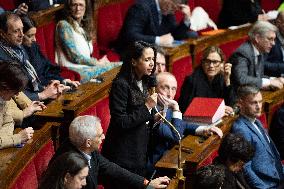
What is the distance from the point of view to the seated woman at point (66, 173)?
1.38 meters

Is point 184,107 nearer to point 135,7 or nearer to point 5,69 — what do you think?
point 135,7

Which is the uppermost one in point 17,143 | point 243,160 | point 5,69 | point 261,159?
point 5,69

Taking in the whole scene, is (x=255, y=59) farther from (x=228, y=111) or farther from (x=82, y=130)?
(x=82, y=130)

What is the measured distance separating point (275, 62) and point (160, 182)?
1234 mm

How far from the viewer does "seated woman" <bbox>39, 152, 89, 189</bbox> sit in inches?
54.5

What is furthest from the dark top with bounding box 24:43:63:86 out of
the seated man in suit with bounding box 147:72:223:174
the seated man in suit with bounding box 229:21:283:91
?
the seated man in suit with bounding box 229:21:283:91

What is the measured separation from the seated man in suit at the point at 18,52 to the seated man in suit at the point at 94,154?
0.41 meters

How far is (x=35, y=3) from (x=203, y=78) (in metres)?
0.68

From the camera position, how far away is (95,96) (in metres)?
2.00

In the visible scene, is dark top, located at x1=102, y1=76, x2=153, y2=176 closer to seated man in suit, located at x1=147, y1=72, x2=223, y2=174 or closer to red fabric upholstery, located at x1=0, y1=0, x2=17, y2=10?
seated man in suit, located at x1=147, y1=72, x2=223, y2=174

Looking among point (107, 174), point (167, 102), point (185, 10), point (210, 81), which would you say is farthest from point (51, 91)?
point (185, 10)

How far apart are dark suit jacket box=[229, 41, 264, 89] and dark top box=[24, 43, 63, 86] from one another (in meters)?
0.61

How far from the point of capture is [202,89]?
7.41ft

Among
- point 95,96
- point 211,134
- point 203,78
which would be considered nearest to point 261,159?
point 211,134
